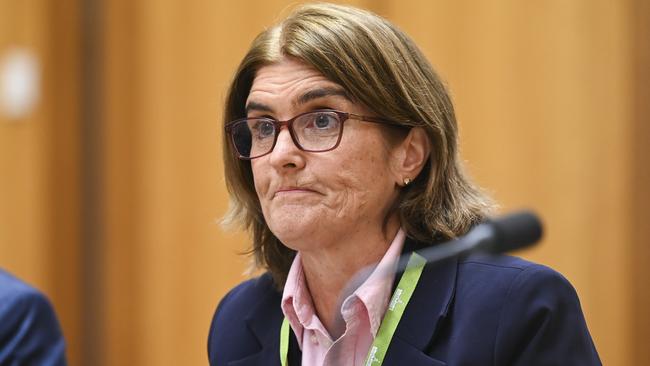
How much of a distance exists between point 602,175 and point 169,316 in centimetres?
237

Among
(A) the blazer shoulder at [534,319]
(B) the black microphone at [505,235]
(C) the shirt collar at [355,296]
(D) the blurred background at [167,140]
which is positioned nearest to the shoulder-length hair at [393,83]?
(C) the shirt collar at [355,296]

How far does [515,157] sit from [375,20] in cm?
150

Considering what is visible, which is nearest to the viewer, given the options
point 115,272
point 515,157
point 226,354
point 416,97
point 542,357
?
Result: point 542,357

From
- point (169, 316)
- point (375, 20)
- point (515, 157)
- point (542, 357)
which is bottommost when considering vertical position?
point (169, 316)

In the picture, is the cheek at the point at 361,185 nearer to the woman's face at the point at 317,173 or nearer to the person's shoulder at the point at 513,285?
the woman's face at the point at 317,173

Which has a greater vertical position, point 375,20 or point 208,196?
point 375,20

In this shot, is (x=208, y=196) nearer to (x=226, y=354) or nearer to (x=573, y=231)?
(x=573, y=231)

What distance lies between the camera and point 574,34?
323 centimetres

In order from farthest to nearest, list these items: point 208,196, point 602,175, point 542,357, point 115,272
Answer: point 115,272 < point 208,196 < point 602,175 < point 542,357

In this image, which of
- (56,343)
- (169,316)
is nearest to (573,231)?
(56,343)

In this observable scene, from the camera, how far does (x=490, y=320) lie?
1.84m

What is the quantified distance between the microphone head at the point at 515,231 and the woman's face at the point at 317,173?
91 cm

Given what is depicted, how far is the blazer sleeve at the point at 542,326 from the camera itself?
1753 mm

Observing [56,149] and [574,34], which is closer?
[574,34]
